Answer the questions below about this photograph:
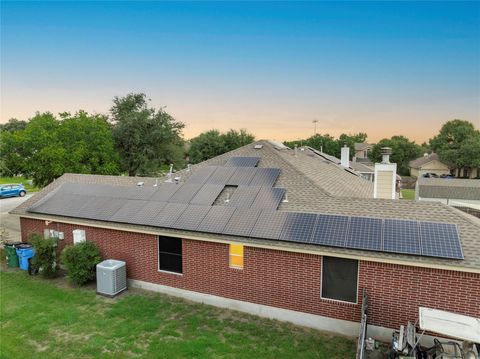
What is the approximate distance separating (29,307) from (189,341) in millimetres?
5923

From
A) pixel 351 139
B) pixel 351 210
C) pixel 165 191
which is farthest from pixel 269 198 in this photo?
pixel 351 139

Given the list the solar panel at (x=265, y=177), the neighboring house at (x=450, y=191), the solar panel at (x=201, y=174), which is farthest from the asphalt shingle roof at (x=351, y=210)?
the neighboring house at (x=450, y=191)

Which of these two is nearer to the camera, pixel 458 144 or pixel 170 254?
pixel 170 254

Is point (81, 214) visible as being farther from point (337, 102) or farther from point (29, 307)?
point (337, 102)

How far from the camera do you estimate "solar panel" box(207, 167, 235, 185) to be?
12321 mm

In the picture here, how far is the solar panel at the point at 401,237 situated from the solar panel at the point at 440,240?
162 mm

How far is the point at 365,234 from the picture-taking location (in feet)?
27.1

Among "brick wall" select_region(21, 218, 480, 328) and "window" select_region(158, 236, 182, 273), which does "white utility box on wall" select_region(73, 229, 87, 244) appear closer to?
"brick wall" select_region(21, 218, 480, 328)

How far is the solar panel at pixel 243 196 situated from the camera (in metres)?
10.6

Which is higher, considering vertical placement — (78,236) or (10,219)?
(78,236)

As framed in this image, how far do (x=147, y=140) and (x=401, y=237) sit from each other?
104ft

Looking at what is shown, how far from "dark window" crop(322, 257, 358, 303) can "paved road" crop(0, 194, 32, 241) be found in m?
17.9

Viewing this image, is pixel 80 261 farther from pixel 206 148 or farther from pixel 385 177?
pixel 206 148

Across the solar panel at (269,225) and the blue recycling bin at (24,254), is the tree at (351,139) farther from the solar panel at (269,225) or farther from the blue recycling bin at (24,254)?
the blue recycling bin at (24,254)
